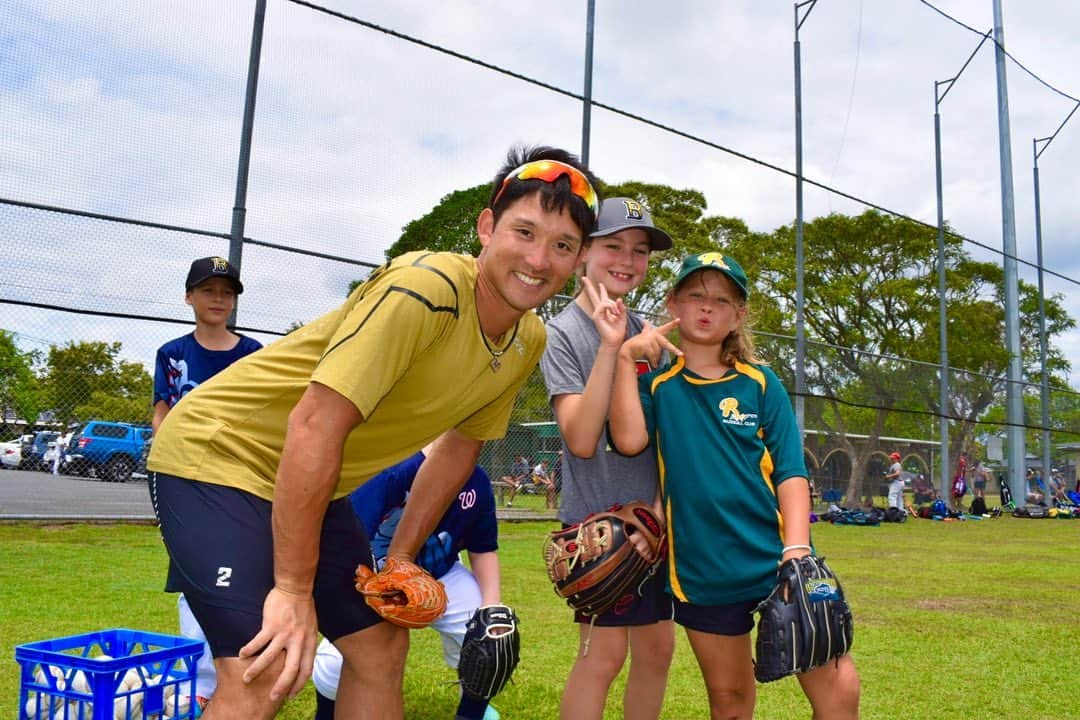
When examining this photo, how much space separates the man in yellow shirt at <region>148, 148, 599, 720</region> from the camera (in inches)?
83.3

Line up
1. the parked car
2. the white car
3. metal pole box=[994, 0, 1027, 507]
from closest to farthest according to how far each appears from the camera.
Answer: the white car
the parked car
metal pole box=[994, 0, 1027, 507]

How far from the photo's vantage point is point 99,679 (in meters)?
2.40

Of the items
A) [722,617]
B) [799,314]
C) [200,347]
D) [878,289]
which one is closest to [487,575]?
[722,617]

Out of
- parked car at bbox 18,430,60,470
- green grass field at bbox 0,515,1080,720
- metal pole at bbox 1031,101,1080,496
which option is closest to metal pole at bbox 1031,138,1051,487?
metal pole at bbox 1031,101,1080,496

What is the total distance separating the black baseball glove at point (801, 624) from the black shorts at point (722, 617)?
0.17m

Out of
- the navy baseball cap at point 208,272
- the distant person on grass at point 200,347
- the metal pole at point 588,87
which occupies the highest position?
the metal pole at point 588,87

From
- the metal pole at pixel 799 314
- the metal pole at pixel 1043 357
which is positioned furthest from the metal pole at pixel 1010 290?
the metal pole at pixel 799 314

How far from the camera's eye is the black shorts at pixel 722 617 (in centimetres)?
301

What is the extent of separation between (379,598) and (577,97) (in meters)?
11.9

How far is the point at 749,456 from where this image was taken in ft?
10.2

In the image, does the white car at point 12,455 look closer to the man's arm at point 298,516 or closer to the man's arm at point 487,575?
the man's arm at point 487,575

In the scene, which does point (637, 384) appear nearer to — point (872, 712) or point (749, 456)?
point (749, 456)

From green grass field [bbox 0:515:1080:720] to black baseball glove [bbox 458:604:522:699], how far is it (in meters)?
0.90

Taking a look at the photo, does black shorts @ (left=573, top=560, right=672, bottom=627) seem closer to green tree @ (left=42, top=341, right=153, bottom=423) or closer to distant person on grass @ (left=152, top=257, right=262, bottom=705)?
distant person on grass @ (left=152, top=257, right=262, bottom=705)
